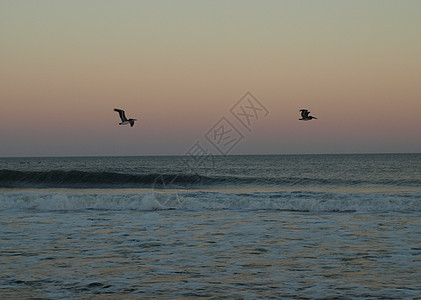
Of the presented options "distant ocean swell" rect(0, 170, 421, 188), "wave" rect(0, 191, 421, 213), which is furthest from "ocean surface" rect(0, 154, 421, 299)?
"distant ocean swell" rect(0, 170, 421, 188)

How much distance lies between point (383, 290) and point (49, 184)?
31872 millimetres

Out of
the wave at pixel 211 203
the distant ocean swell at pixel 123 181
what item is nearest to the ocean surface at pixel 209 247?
the wave at pixel 211 203

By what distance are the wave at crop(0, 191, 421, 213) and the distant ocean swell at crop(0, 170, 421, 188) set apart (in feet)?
45.6

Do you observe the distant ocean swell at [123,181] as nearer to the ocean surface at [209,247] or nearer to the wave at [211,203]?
the wave at [211,203]

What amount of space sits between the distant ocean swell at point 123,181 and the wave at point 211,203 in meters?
13.9

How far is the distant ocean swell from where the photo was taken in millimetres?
35344

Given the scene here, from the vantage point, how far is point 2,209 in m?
18.4

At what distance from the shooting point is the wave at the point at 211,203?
60.8 ft

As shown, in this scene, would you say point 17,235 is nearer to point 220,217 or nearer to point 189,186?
point 220,217

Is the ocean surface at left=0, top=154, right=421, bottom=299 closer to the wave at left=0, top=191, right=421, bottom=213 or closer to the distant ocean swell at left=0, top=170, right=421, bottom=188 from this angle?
the wave at left=0, top=191, right=421, bottom=213

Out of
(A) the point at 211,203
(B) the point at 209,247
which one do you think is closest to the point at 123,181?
(A) the point at 211,203

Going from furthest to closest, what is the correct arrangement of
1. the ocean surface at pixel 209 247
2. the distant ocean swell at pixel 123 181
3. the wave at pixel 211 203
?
the distant ocean swell at pixel 123 181
the wave at pixel 211 203
the ocean surface at pixel 209 247

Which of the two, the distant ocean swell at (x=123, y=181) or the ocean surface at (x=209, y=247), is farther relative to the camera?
the distant ocean swell at (x=123, y=181)

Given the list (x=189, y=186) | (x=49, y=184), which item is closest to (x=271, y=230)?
(x=189, y=186)
